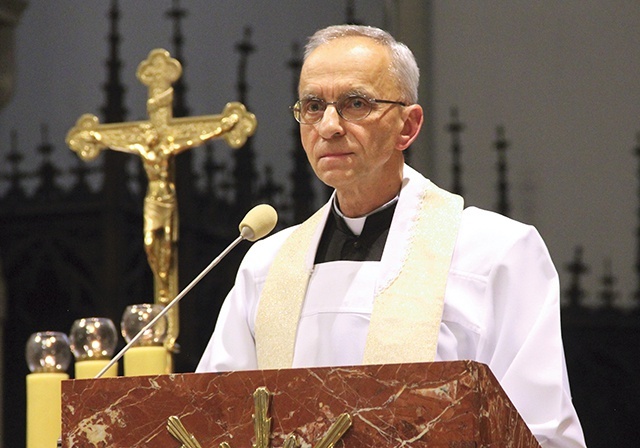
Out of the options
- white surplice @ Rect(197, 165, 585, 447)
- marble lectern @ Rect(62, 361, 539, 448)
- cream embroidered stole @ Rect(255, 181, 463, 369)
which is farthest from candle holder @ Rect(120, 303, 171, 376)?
marble lectern @ Rect(62, 361, 539, 448)

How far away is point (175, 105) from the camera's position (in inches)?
278

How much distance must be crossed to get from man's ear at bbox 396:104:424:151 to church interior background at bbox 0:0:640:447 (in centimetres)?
297

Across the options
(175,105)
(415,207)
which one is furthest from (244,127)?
(175,105)

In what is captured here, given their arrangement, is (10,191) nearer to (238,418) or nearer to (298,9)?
(298,9)

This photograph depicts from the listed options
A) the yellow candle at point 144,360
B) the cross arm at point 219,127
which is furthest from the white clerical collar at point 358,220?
the cross arm at point 219,127

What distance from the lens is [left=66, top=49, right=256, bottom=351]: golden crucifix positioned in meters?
4.97

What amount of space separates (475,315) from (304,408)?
911 millimetres

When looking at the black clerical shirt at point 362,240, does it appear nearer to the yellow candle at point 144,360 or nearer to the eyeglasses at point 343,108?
the eyeglasses at point 343,108

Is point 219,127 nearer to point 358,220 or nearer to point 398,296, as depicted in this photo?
point 358,220

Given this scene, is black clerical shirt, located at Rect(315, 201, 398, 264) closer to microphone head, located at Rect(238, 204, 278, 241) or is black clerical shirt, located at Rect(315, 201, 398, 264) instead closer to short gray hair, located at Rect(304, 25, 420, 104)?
short gray hair, located at Rect(304, 25, 420, 104)

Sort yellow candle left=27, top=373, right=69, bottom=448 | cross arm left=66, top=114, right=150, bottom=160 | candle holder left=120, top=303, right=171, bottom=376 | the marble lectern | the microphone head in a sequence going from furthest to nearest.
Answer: cross arm left=66, top=114, right=150, bottom=160
candle holder left=120, top=303, right=171, bottom=376
yellow candle left=27, top=373, right=69, bottom=448
the microphone head
the marble lectern

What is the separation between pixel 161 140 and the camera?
5090mm

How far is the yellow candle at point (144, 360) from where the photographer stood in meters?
4.21

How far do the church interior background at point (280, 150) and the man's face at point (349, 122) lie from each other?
3.09 meters
